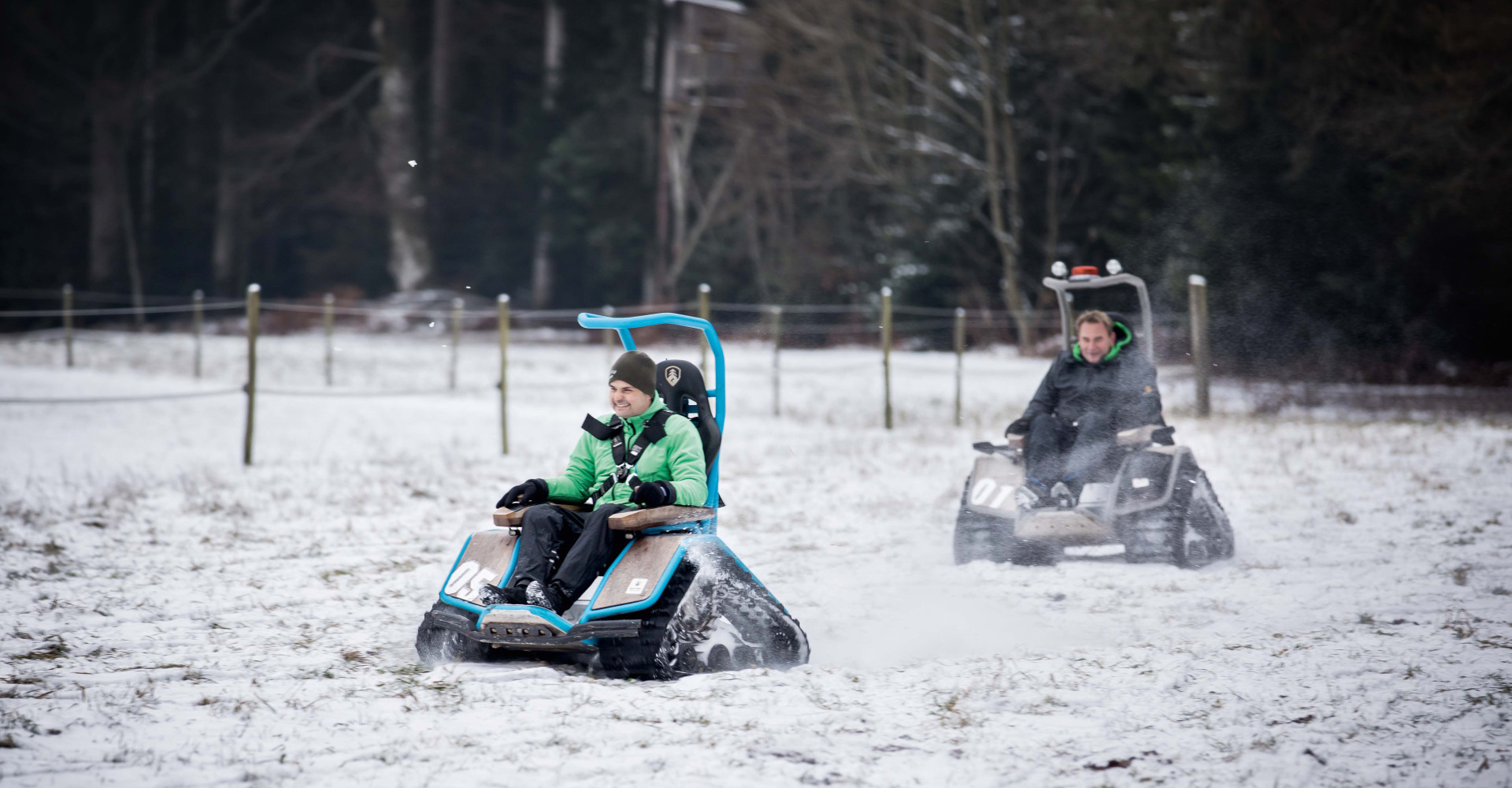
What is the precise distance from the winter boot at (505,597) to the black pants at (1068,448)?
3173mm

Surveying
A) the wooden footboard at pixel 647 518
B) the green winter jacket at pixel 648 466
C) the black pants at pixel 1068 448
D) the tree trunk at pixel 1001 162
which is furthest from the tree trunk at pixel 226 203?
the wooden footboard at pixel 647 518

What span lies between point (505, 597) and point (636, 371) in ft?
3.19

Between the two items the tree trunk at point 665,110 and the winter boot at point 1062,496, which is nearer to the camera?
the winter boot at point 1062,496

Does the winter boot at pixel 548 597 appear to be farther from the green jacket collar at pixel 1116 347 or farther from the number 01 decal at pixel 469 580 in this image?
the green jacket collar at pixel 1116 347

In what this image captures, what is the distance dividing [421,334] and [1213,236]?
1654cm

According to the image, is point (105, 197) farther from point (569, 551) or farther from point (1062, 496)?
point (569, 551)

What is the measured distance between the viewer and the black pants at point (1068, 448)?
6707mm

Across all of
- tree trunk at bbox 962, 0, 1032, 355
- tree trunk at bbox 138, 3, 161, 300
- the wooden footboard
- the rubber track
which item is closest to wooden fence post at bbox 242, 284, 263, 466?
the wooden footboard

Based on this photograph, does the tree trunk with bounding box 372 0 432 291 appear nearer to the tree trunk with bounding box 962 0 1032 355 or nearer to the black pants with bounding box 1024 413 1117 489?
the tree trunk with bounding box 962 0 1032 355

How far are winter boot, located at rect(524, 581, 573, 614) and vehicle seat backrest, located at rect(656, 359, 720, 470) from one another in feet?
2.60

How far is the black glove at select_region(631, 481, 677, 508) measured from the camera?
4.56 meters

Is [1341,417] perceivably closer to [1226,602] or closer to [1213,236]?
[1213,236]

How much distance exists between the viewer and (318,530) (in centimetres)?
769

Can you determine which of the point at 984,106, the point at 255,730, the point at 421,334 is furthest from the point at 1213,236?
the point at 255,730
